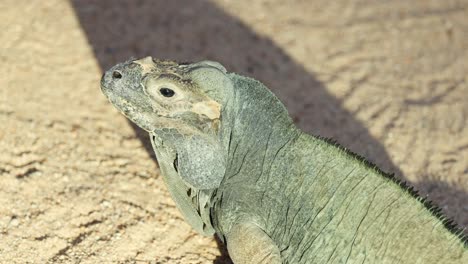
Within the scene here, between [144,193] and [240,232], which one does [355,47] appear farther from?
[240,232]

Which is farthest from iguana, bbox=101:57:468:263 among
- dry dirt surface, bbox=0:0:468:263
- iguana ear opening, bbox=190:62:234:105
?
dry dirt surface, bbox=0:0:468:263

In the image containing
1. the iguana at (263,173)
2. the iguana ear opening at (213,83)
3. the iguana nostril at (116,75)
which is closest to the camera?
the iguana at (263,173)

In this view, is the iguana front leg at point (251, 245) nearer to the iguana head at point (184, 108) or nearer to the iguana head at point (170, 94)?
the iguana head at point (184, 108)

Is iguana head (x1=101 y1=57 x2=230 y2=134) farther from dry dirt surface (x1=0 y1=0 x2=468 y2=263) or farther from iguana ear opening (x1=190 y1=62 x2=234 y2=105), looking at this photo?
dry dirt surface (x1=0 y1=0 x2=468 y2=263)

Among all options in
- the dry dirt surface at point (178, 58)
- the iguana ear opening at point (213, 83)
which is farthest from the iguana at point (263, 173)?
the dry dirt surface at point (178, 58)

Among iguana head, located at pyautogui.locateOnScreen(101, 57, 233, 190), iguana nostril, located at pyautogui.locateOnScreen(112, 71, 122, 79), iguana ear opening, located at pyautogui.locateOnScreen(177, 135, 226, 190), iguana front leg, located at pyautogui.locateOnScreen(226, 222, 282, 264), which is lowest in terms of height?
iguana front leg, located at pyautogui.locateOnScreen(226, 222, 282, 264)

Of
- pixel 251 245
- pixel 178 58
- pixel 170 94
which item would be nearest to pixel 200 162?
pixel 170 94
